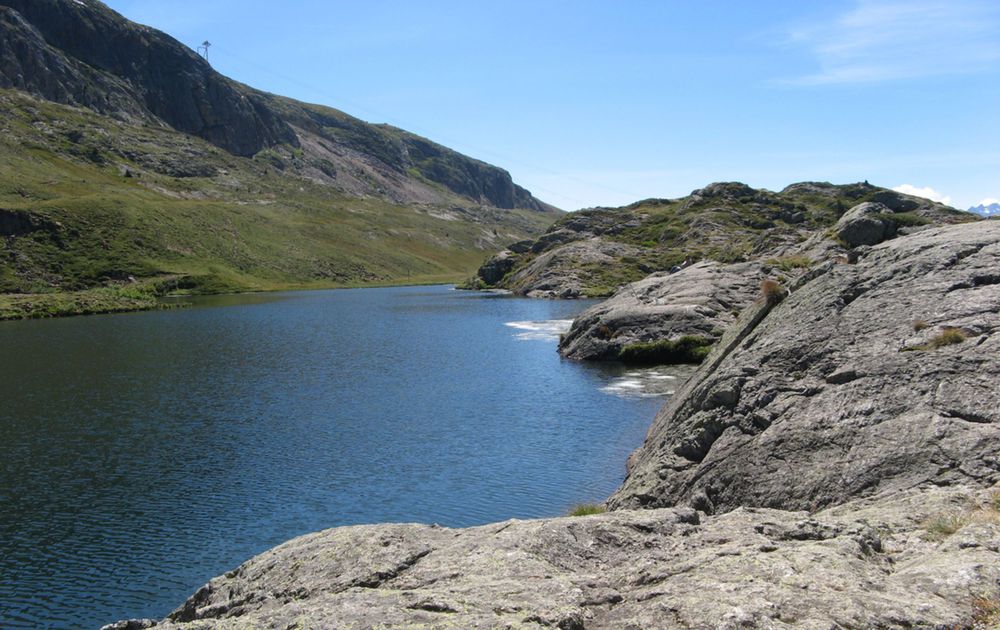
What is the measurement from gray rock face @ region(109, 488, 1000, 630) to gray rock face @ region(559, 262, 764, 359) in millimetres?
56782

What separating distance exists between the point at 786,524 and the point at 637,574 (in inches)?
141

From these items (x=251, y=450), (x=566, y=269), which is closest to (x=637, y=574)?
(x=251, y=450)

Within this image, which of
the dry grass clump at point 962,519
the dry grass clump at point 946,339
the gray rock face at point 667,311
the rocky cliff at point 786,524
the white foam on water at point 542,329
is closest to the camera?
the rocky cliff at point 786,524

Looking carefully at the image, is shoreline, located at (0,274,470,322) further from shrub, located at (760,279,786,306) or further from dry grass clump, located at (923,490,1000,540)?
dry grass clump, located at (923,490,1000,540)

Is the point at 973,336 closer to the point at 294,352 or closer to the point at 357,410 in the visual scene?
the point at 357,410

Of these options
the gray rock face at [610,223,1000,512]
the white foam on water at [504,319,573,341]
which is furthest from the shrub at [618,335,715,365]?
the gray rock face at [610,223,1000,512]

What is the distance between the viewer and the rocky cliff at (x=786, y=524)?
32.9ft

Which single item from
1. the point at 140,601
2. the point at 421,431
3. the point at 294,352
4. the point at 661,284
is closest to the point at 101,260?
the point at 294,352

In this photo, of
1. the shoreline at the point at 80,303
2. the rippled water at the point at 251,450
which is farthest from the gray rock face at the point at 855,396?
the shoreline at the point at 80,303

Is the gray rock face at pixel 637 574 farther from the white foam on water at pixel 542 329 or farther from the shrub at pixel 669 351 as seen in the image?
the white foam on water at pixel 542 329

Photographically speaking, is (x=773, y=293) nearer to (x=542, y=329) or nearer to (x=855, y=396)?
(x=855, y=396)

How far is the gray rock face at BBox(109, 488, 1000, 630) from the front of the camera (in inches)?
383

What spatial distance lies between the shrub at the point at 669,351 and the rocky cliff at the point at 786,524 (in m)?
41.1

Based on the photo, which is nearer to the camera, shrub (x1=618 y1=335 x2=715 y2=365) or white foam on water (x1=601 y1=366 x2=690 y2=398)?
white foam on water (x1=601 y1=366 x2=690 y2=398)
